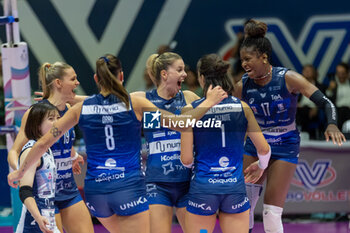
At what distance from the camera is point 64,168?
519 cm

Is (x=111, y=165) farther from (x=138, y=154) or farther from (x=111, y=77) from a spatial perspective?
(x=111, y=77)

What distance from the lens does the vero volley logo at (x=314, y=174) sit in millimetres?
7883

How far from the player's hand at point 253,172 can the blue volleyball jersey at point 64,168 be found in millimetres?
1540

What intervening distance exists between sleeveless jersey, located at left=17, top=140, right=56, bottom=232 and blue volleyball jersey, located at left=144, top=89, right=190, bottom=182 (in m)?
0.83

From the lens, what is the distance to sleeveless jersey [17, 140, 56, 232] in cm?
454

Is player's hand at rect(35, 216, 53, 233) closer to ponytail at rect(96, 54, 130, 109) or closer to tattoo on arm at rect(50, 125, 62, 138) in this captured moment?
tattoo on arm at rect(50, 125, 62, 138)

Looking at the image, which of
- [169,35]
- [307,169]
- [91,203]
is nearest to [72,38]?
[169,35]

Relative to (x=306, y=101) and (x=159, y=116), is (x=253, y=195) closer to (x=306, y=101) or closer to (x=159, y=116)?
(x=159, y=116)

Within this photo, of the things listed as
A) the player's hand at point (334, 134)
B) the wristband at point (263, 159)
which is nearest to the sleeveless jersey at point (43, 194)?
the wristband at point (263, 159)

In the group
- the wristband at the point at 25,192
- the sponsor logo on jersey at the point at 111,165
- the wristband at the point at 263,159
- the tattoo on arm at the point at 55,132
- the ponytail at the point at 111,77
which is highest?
the ponytail at the point at 111,77

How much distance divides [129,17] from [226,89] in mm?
7245

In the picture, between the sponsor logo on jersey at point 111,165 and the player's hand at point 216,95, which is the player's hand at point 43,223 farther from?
the player's hand at point 216,95

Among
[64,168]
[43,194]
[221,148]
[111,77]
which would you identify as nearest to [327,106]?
[221,148]

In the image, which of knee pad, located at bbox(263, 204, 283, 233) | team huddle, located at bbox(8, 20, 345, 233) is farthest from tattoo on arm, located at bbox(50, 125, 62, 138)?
knee pad, located at bbox(263, 204, 283, 233)
